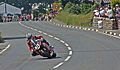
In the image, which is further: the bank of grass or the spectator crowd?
the bank of grass

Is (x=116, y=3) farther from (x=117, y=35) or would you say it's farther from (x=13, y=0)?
(x=13, y=0)

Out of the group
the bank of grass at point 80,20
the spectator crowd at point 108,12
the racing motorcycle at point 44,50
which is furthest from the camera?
the bank of grass at point 80,20

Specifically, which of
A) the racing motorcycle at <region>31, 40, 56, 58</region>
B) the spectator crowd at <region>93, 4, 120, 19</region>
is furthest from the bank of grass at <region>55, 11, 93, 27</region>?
the racing motorcycle at <region>31, 40, 56, 58</region>

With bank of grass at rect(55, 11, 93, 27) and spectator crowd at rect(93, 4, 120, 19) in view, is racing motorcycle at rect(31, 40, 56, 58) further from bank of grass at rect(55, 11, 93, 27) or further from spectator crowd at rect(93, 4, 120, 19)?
bank of grass at rect(55, 11, 93, 27)

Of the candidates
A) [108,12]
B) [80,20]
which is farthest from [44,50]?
[80,20]

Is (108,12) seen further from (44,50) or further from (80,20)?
(44,50)

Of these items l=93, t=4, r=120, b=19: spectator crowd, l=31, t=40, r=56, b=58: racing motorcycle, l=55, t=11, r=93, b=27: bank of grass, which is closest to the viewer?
l=31, t=40, r=56, b=58: racing motorcycle

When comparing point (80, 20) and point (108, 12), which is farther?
point (80, 20)

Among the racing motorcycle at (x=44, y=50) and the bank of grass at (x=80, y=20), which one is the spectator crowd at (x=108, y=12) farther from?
the racing motorcycle at (x=44, y=50)

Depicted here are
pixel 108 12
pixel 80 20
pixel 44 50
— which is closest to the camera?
pixel 44 50

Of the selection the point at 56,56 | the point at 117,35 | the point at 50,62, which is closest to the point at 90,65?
the point at 50,62

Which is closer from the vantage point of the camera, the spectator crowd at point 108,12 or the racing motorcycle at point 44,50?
the racing motorcycle at point 44,50

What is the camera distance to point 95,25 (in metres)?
38.0

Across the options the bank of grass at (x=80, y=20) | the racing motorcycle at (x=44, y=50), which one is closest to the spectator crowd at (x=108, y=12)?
the bank of grass at (x=80, y=20)
